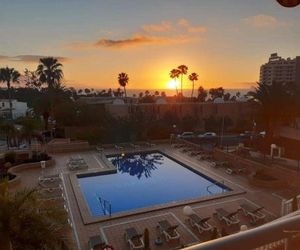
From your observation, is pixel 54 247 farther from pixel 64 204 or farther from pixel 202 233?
pixel 64 204

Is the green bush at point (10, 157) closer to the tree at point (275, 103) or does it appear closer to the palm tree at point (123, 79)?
the tree at point (275, 103)

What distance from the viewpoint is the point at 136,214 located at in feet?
43.7

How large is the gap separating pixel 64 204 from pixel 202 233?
6.45 m

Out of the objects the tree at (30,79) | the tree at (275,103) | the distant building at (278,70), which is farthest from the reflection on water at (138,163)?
the distant building at (278,70)

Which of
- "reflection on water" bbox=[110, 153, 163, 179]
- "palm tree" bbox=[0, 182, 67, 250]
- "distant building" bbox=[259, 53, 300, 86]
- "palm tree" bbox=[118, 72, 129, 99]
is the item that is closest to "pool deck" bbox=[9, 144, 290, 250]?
"reflection on water" bbox=[110, 153, 163, 179]

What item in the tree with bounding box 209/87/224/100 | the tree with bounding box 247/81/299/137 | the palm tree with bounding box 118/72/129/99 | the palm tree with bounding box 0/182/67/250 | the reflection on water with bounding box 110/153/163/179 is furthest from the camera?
the tree with bounding box 209/87/224/100

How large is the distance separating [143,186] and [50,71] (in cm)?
2556

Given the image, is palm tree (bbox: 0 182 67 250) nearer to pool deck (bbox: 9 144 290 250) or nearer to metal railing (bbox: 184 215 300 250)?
pool deck (bbox: 9 144 290 250)

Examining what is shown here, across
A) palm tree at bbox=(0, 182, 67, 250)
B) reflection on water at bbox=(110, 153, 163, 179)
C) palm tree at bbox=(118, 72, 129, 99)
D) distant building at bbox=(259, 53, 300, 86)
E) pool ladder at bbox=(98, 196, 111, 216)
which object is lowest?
pool ladder at bbox=(98, 196, 111, 216)

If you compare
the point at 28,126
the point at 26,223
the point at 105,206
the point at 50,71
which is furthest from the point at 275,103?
the point at 50,71

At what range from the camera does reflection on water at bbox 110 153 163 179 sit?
69.5 feet

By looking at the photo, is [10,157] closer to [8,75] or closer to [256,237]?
[256,237]

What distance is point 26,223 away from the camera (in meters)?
6.85

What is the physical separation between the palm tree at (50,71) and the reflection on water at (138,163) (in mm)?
18309
